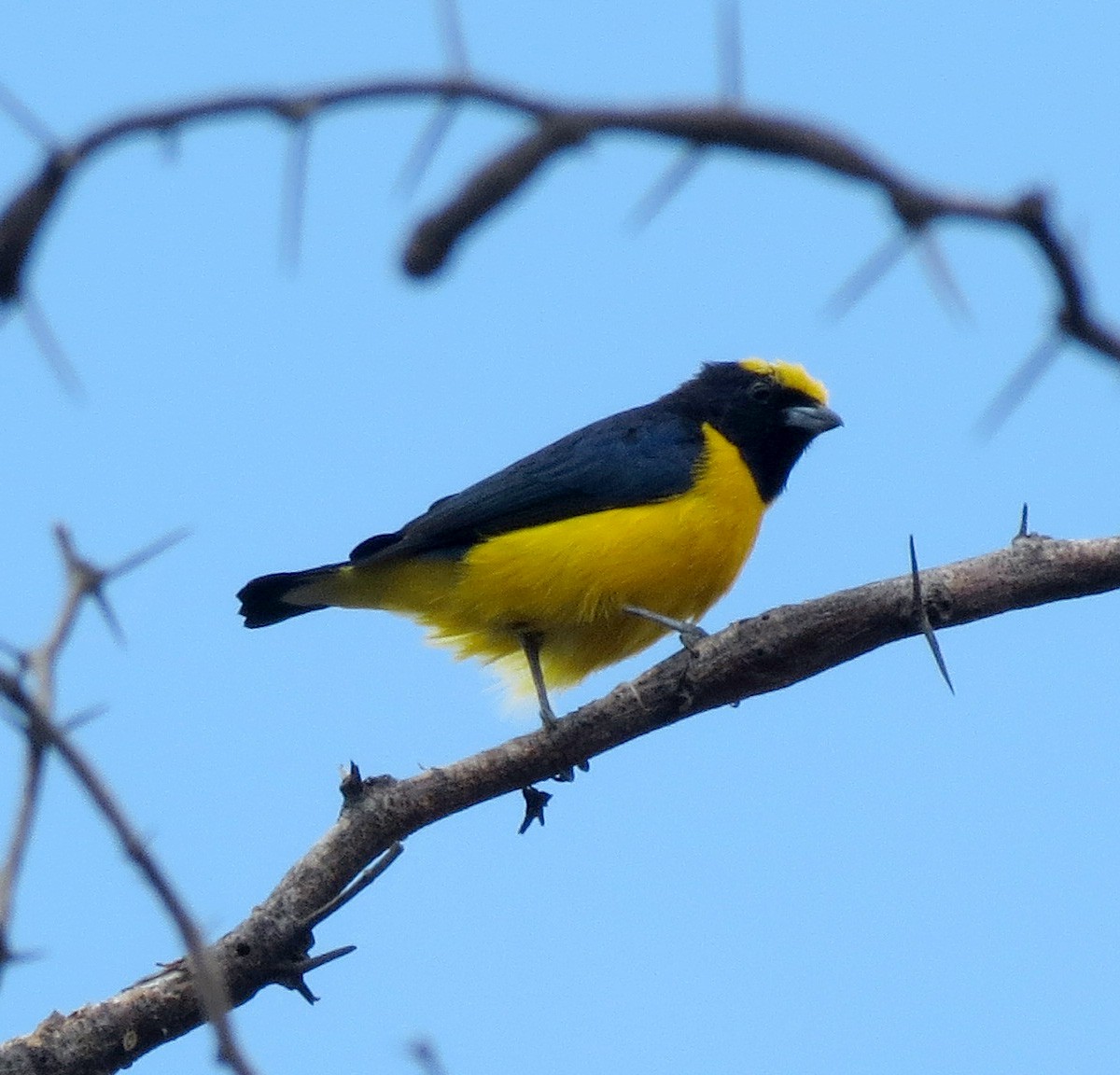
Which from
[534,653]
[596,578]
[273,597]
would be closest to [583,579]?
[596,578]

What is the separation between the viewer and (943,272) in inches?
60.0

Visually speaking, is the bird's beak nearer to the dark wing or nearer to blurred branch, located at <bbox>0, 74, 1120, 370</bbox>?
the dark wing

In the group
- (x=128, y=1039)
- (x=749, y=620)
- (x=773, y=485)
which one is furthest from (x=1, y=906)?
(x=773, y=485)

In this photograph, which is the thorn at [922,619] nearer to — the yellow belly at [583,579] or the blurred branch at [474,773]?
the blurred branch at [474,773]

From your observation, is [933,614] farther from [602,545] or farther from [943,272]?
[943,272]

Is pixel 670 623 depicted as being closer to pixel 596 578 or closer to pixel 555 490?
pixel 596 578

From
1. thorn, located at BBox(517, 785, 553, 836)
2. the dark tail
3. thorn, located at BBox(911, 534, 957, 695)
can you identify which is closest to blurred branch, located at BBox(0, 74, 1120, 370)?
thorn, located at BBox(911, 534, 957, 695)

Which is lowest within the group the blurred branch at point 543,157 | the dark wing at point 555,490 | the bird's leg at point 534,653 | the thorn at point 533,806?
the blurred branch at point 543,157

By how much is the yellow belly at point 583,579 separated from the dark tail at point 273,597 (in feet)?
0.68

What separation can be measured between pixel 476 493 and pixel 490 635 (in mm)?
717

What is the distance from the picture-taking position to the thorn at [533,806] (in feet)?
22.8

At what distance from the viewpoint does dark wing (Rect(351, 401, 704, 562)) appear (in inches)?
313

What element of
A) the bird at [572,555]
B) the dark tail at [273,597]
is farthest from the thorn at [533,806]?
the dark tail at [273,597]

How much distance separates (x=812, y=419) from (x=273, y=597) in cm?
306
